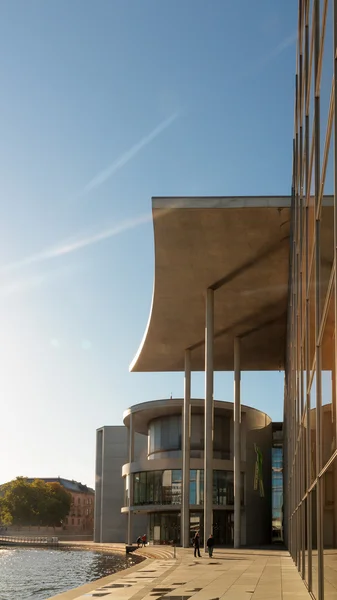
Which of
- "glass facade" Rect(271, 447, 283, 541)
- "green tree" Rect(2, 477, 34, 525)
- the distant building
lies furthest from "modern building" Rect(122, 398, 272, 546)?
the distant building

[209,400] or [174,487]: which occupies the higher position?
[209,400]

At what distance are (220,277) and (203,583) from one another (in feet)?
69.8

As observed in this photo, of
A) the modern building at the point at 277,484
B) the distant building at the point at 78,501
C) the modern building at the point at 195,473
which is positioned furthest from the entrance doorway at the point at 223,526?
the distant building at the point at 78,501

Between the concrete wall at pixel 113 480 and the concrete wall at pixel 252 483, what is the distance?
53.7 ft

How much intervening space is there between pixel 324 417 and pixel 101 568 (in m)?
28.8

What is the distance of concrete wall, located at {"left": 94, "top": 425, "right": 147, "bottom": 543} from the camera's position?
3147 inches

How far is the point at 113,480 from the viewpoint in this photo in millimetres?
80375

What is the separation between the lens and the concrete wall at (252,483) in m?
56.7

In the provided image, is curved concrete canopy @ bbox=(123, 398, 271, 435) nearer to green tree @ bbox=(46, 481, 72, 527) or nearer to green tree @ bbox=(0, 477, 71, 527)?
green tree @ bbox=(0, 477, 71, 527)

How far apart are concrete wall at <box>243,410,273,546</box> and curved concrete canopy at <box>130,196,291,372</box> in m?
5.65

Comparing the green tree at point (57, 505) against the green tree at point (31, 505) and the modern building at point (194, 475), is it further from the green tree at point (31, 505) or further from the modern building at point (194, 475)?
the modern building at point (194, 475)

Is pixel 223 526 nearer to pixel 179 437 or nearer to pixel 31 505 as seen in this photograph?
pixel 179 437

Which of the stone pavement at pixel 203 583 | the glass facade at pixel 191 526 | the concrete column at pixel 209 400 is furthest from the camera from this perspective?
the glass facade at pixel 191 526

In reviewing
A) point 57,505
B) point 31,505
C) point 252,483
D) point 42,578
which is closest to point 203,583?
point 42,578
